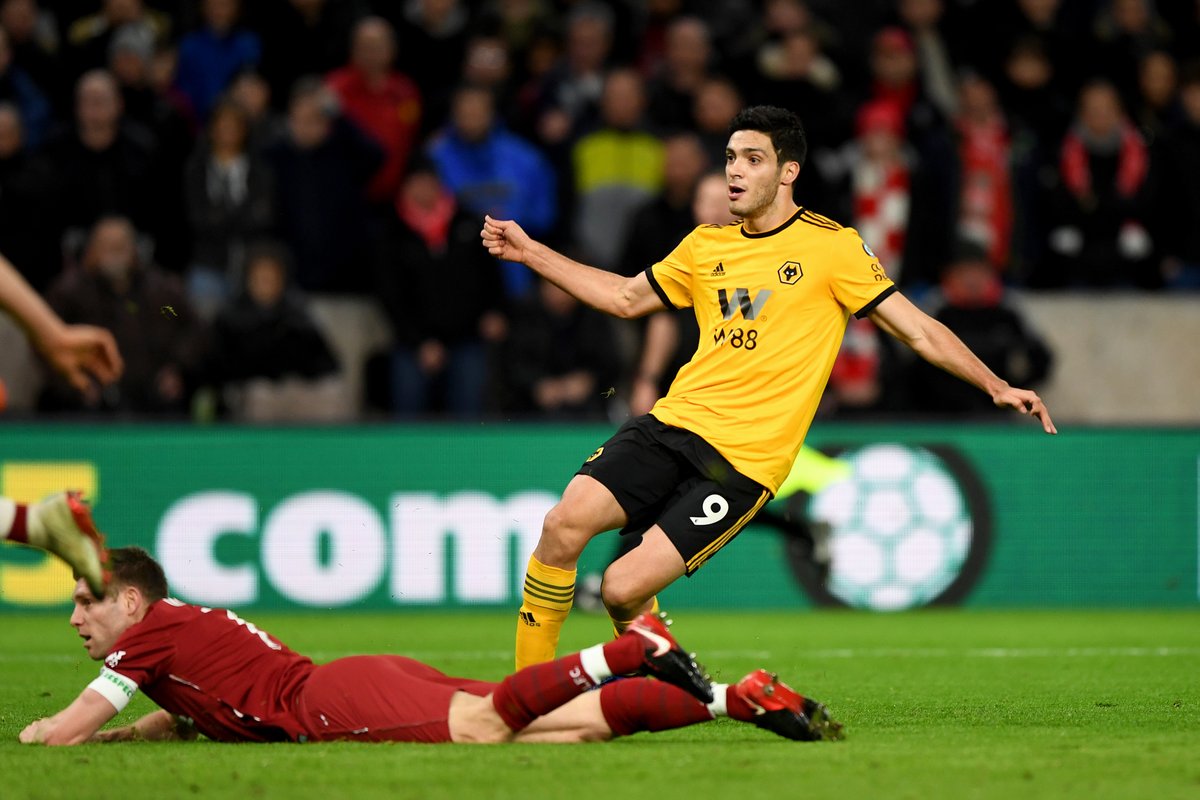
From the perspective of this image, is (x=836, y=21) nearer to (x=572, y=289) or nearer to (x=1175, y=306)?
(x=1175, y=306)

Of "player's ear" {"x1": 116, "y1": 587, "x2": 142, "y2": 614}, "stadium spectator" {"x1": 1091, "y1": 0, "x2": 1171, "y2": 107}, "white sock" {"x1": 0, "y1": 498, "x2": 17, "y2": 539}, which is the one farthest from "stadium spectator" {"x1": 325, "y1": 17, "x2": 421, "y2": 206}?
"white sock" {"x1": 0, "y1": 498, "x2": 17, "y2": 539}

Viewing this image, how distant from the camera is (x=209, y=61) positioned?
48.0ft

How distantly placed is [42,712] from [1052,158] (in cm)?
1007

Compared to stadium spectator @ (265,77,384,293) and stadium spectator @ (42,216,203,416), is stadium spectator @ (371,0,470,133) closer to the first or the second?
stadium spectator @ (265,77,384,293)

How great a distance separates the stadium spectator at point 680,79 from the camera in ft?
48.6

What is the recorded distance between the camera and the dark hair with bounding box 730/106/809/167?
7.16m

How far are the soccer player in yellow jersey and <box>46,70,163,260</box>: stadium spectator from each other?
7442 millimetres

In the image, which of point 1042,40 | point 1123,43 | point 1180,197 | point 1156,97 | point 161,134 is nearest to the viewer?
point 161,134

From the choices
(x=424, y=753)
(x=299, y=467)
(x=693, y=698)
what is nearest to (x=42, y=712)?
(x=424, y=753)

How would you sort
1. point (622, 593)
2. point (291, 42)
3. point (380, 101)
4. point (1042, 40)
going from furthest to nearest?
point (1042, 40)
point (291, 42)
point (380, 101)
point (622, 593)

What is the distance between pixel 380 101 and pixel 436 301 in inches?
74.3

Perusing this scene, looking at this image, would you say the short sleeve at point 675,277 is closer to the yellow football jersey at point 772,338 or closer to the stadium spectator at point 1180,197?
the yellow football jersey at point 772,338

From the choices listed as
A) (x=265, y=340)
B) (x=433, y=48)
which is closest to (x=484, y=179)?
(x=433, y=48)

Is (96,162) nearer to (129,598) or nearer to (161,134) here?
(161,134)
